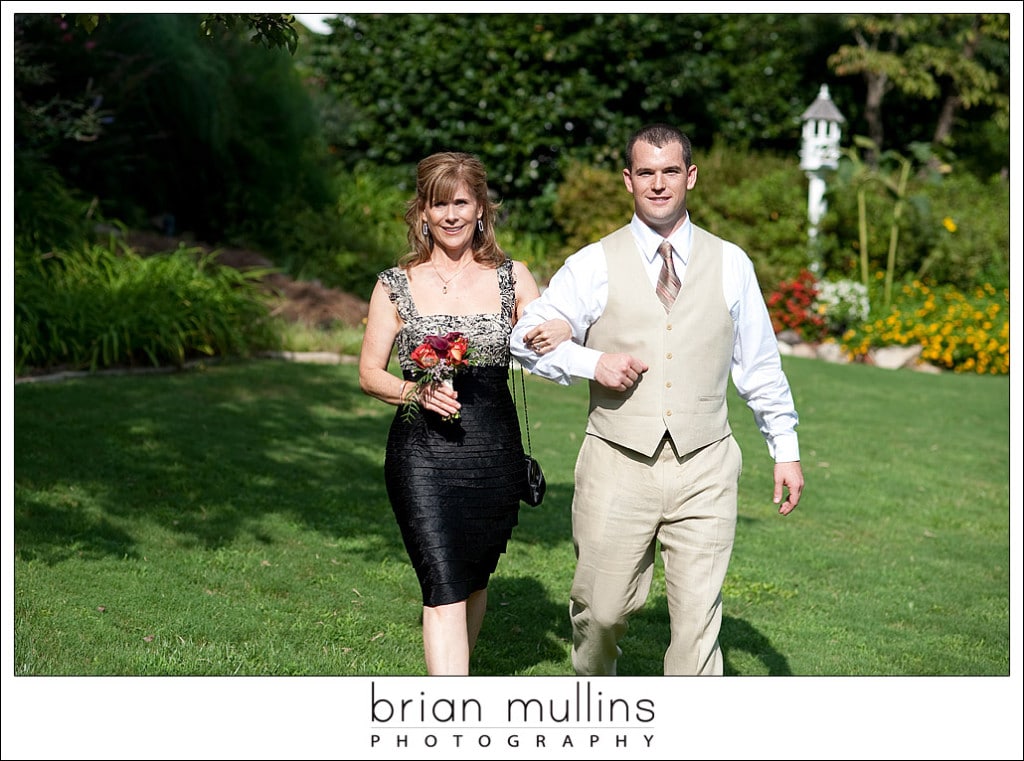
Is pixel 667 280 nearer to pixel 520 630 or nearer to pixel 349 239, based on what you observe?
pixel 520 630

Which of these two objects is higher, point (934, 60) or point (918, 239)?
point (934, 60)

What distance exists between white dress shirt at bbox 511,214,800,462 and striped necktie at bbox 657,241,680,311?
17 mm

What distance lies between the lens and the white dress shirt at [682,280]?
3719mm

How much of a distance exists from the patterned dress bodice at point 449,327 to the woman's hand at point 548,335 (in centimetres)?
40

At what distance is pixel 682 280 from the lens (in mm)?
3695

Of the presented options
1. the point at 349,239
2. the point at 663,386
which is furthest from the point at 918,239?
the point at 663,386

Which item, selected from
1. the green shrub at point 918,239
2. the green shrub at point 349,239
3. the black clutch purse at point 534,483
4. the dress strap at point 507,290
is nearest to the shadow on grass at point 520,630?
the black clutch purse at point 534,483

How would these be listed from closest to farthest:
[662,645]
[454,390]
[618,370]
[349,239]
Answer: [618,370] → [454,390] → [662,645] → [349,239]

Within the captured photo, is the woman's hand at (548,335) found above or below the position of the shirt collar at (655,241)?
below

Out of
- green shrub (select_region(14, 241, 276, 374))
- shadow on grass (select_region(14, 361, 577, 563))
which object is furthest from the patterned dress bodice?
green shrub (select_region(14, 241, 276, 374))

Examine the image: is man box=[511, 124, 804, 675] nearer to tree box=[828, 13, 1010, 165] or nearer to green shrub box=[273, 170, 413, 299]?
green shrub box=[273, 170, 413, 299]

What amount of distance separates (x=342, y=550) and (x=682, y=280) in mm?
3406

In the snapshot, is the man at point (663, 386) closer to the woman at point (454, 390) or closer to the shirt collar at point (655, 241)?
the shirt collar at point (655, 241)

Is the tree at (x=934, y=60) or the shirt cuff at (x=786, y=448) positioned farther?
the tree at (x=934, y=60)
